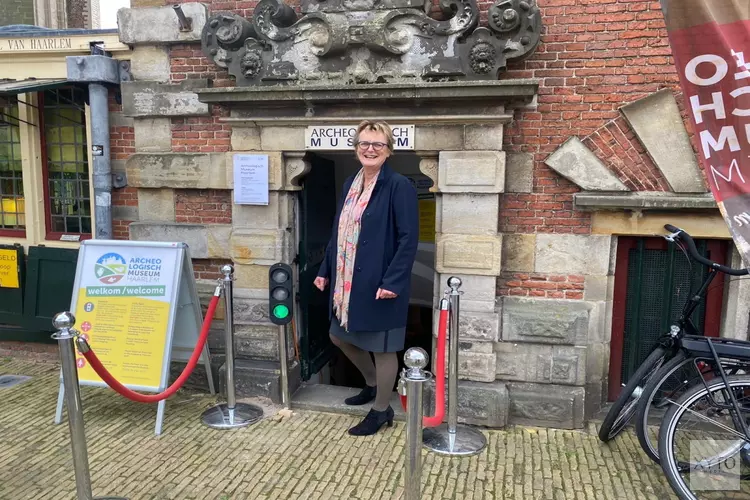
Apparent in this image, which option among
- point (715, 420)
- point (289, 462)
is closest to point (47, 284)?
point (289, 462)

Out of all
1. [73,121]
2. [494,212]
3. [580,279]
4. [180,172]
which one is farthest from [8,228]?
[580,279]

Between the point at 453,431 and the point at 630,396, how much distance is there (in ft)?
4.12

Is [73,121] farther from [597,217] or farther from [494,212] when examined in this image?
Answer: [597,217]

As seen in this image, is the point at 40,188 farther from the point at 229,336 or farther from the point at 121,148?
the point at 229,336

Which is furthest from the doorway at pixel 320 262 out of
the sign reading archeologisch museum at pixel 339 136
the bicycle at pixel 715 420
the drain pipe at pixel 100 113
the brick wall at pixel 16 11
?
the brick wall at pixel 16 11

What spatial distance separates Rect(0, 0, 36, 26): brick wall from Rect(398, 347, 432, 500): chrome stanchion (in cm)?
1300

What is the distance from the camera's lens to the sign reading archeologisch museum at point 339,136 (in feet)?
14.3

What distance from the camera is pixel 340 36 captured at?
14.2 feet

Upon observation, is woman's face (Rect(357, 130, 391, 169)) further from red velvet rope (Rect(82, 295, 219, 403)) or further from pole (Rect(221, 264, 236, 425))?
red velvet rope (Rect(82, 295, 219, 403))

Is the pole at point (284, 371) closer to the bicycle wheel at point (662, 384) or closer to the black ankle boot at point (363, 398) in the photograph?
the black ankle boot at point (363, 398)

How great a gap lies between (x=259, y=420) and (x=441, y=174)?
8.09ft

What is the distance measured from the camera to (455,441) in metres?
4.06

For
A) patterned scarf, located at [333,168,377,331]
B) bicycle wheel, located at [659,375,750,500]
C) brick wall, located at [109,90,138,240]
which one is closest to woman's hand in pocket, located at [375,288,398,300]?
patterned scarf, located at [333,168,377,331]

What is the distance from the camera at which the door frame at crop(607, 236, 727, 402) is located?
4270 millimetres
